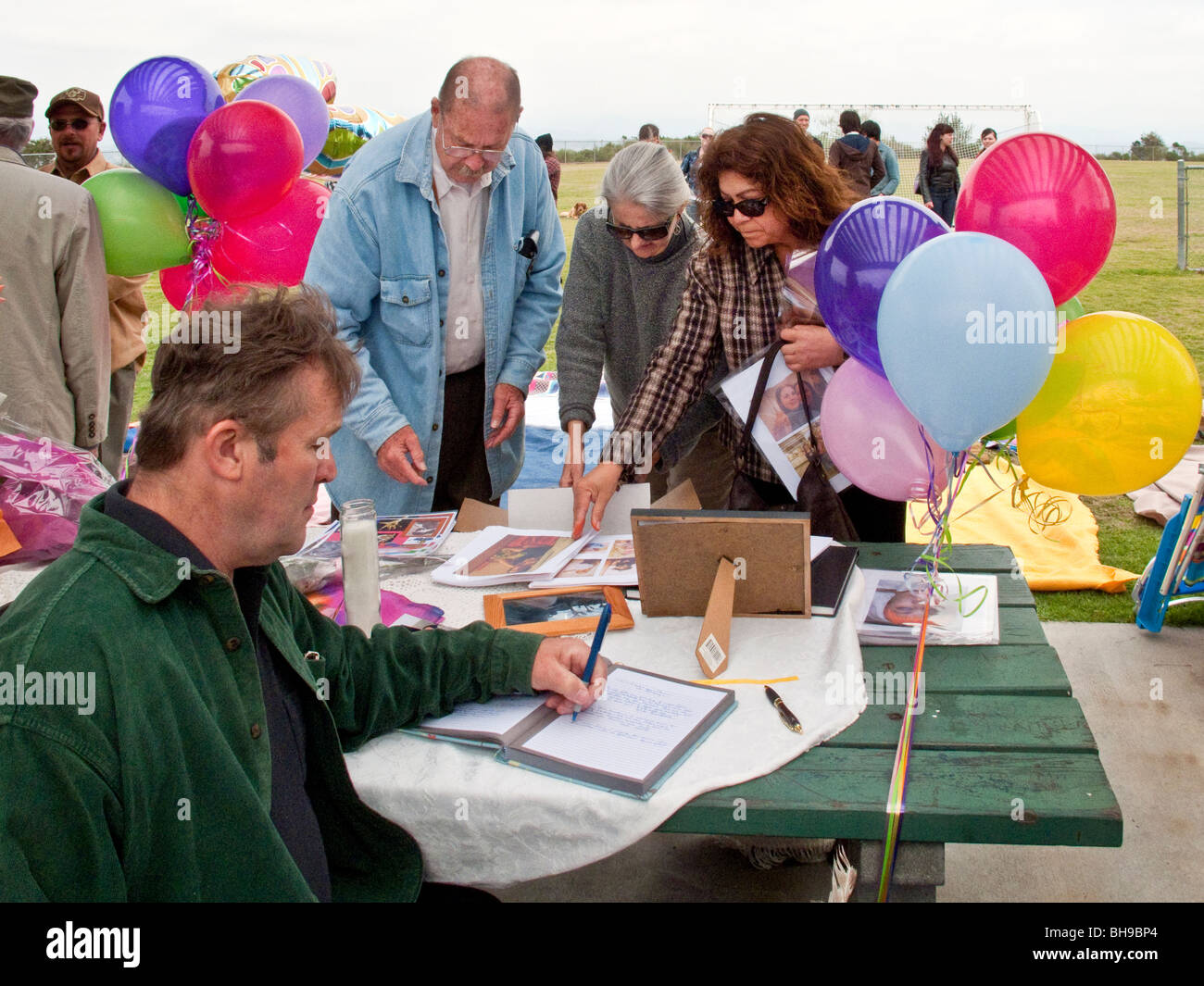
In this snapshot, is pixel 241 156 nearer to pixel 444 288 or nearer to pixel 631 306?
pixel 444 288

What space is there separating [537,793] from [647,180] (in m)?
1.92

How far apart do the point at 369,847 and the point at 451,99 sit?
2.00m

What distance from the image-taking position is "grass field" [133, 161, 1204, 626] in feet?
13.6

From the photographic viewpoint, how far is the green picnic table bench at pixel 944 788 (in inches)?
58.6

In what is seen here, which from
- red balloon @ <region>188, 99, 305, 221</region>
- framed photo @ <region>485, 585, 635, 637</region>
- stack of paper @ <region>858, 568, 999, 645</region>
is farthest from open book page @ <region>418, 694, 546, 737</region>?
red balloon @ <region>188, 99, 305, 221</region>

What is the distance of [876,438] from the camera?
215 centimetres

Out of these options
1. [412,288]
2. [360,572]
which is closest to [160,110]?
[412,288]

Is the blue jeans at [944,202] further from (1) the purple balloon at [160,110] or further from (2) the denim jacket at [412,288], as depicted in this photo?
(1) the purple balloon at [160,110]

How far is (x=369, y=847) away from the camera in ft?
5.42

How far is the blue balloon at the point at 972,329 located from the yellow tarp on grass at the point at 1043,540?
2.27m

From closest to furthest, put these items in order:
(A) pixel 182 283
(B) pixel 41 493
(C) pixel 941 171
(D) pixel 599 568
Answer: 1. (D) pixel 599 568
2. (B) pixel 41 493
3. (A) pixel 182 283
4. (C) pixel 941 171

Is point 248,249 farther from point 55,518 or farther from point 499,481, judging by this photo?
point 55,518

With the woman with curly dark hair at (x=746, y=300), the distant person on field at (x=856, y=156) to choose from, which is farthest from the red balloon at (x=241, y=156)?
the distant person on field at (x=856, y=156)
